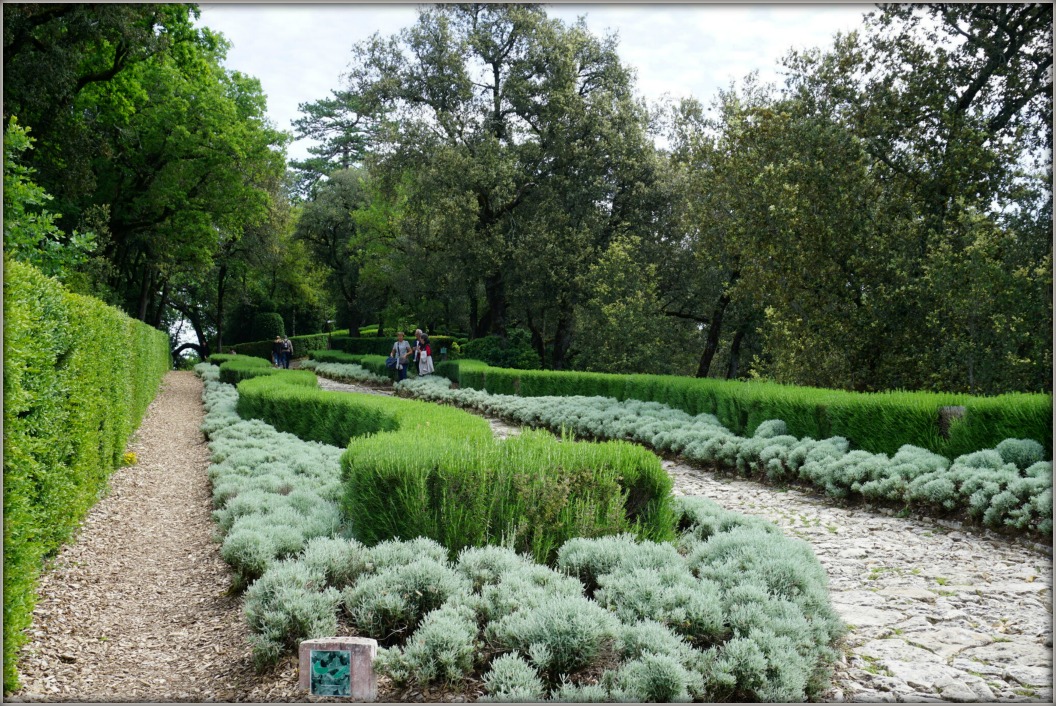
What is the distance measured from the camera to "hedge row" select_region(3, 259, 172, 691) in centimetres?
361

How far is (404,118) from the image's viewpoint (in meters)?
25.7

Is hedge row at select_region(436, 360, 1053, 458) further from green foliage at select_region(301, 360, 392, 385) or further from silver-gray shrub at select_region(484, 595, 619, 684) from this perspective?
green foliage at select_region(301, 360, 392, 385)

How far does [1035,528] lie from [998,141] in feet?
29.5

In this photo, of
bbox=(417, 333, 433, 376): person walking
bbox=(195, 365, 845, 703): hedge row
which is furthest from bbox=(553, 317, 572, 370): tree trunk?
bbox=(195, 365, 845, 703): hedge row

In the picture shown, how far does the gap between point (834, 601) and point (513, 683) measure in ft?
8.67

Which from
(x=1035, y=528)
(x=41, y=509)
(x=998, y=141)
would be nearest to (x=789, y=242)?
(x=998, y=141)

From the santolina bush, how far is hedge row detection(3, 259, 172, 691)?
4045 millimetres

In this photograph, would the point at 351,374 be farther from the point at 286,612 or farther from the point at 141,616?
the point at 286,612

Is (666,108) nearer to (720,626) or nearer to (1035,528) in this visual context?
(1035,528)

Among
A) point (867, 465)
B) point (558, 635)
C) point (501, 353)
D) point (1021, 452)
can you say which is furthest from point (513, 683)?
point (501, 353)

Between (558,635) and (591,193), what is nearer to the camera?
(558,635)

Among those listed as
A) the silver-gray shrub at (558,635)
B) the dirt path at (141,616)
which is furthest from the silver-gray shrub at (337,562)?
the silver-gray shrub at (558,635)

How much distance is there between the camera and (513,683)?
318 centimetres

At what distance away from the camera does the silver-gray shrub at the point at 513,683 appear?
3148mm
